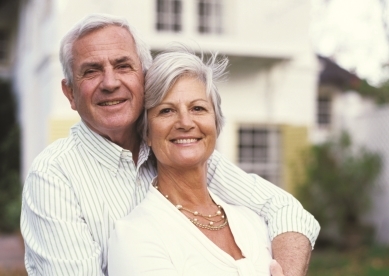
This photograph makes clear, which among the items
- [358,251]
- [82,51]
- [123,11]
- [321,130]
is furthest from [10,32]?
[82,51]

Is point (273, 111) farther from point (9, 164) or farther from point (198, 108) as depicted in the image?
point (198, 108)

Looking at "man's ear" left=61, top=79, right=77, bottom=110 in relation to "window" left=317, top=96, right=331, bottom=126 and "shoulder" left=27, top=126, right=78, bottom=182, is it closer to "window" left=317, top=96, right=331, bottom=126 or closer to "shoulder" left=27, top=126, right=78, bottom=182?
"shoulder" left=27, top=126, right=78, bottom=182

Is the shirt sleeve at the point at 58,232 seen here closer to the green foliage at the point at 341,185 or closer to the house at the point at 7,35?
the green foliage at the point at 341,185

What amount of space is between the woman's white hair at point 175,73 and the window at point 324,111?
46.4 ft

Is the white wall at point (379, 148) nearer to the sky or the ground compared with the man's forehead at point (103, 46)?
nearer to the ground

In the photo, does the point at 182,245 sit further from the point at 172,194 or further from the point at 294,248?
the point at 294,248

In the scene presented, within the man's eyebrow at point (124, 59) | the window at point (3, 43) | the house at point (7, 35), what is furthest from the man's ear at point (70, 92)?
the window at point (3, 43)

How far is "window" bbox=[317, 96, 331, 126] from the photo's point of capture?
1627 centimetres

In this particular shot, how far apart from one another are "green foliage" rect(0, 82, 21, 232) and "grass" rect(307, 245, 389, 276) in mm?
5552

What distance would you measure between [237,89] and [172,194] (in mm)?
8146

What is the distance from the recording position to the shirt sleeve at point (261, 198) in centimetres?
255

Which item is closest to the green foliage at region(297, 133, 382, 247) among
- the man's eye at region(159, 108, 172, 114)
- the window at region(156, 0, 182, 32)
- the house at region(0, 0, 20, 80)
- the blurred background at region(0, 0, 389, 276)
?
the blurred background at region(0, 0, 389, 276)

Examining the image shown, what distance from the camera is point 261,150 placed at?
10672 mm

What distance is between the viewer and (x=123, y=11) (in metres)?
9.45
